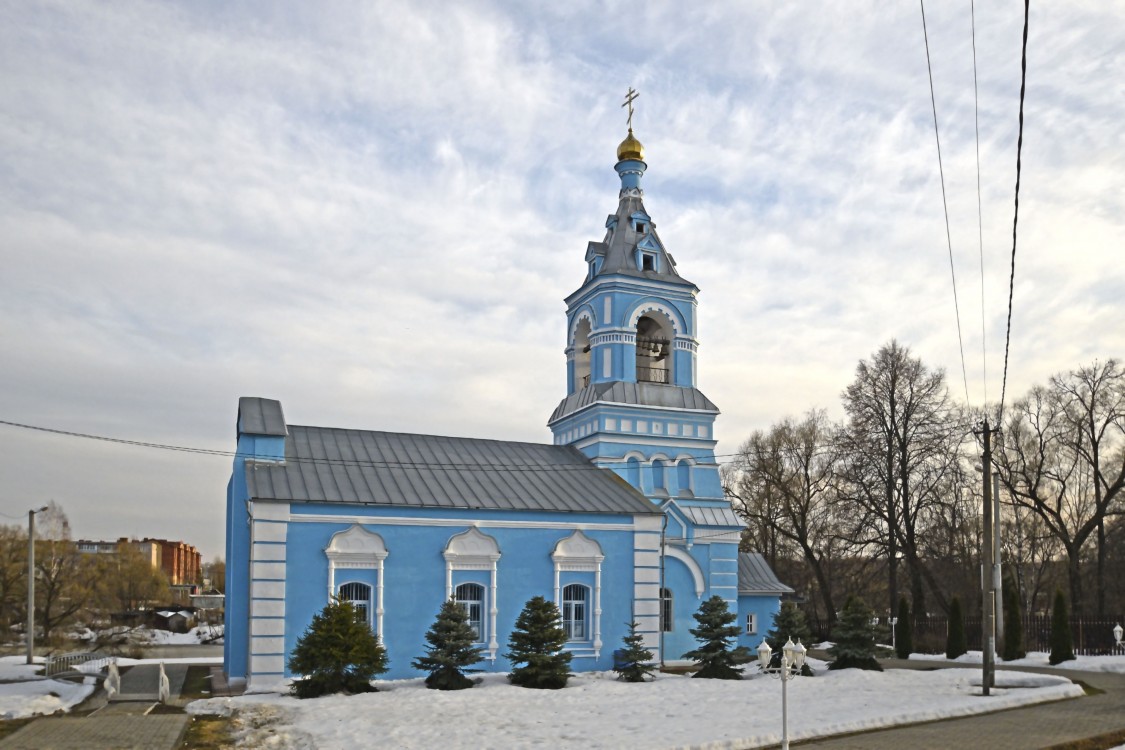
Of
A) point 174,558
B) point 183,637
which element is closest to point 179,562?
point 174,558

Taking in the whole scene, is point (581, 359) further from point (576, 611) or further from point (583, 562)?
point (576, 611)

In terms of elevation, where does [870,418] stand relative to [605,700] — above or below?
above

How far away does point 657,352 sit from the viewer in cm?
3070

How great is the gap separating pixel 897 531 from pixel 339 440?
19.6 metres

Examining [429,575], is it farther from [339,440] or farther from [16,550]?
[16,550]

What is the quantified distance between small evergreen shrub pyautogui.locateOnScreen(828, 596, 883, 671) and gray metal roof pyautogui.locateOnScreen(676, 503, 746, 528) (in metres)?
4.61

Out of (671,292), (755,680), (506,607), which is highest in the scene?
(671,292)

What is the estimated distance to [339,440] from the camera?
2592 centimetres

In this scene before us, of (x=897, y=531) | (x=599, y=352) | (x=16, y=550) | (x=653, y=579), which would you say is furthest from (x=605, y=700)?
(x=16, y=550)

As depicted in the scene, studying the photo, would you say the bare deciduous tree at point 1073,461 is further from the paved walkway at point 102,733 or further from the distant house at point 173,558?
the distant house at point 173,558

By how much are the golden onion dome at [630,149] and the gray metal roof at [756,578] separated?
12.9 m

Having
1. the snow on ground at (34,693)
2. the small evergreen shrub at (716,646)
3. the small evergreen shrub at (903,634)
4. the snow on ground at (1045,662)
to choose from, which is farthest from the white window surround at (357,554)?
the snow on ground at (1045,662)

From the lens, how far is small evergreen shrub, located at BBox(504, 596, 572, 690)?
20.8m

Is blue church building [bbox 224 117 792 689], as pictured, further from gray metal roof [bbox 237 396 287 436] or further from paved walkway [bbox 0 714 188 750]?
paved walkway [bbox 0 714 188 750]
